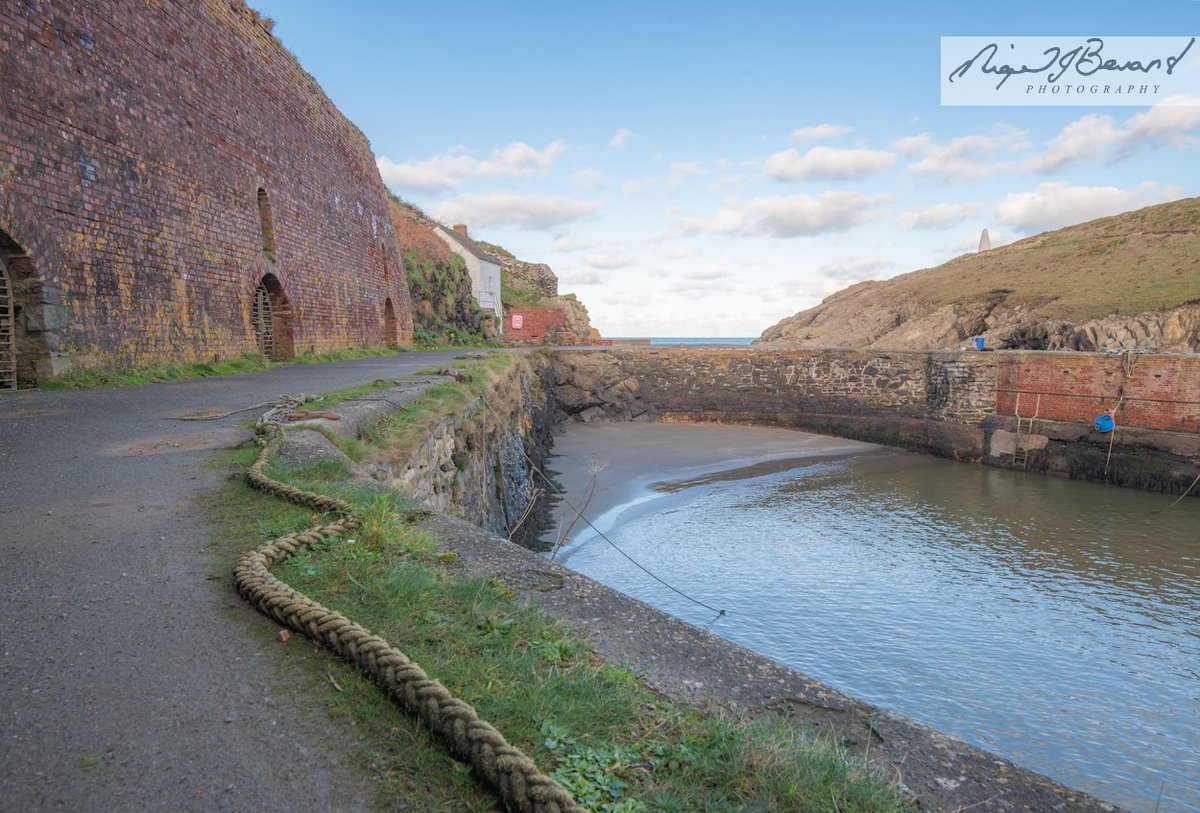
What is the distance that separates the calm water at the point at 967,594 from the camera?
5.52 m

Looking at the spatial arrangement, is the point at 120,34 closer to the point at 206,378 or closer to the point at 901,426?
the point at 206,378

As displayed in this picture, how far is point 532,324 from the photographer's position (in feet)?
123

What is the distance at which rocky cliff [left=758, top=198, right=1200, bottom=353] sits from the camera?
2345 cm

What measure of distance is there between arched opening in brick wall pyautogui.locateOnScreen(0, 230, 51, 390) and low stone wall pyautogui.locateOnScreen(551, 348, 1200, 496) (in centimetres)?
1584

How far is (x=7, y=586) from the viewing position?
262cm

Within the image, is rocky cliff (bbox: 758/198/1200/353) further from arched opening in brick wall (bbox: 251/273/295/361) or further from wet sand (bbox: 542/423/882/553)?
arched opening in brick wall (bbox: 251/273/295/361)

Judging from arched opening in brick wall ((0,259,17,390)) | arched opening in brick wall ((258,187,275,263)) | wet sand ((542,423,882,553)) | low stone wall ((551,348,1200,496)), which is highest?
arched opening in brick wall ((258,187,275,263))

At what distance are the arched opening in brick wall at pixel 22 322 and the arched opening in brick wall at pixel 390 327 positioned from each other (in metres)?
15.8

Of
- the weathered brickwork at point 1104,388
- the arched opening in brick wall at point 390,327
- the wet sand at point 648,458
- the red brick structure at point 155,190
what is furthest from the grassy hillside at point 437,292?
the weathered brickwork at point 1104,388

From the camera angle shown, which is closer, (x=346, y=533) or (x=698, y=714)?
(x=698, y=714)

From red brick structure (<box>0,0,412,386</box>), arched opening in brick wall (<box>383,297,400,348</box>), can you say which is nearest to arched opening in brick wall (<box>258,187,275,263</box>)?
red brick structure (<box>0,0,412,386</box>)

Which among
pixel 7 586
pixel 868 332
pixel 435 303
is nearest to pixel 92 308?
pixel 7 586

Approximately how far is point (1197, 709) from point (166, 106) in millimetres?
15404

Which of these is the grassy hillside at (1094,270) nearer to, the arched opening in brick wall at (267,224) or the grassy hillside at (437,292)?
the grassy hillside at (437,292)
